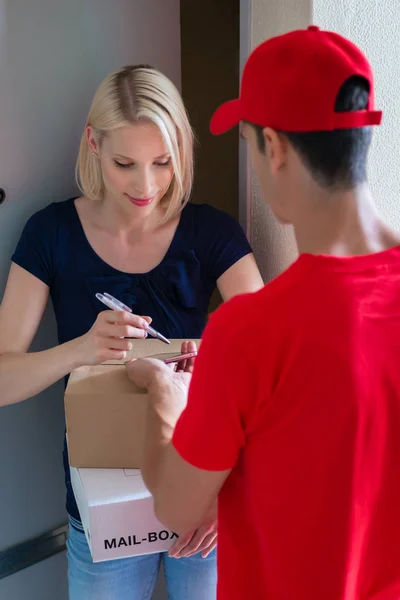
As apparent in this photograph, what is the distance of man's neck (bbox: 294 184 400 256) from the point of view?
613mm

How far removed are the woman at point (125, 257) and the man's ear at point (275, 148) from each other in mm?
577

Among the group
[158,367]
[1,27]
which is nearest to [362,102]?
[158,367]

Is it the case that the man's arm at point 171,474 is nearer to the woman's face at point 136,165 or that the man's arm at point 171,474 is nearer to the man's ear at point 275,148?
the man's ear at point 275,148

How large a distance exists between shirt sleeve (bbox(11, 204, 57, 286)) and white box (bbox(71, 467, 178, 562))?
441 millimetres

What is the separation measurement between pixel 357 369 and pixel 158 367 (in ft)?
1.27

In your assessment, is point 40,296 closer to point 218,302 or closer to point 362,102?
point 218,302

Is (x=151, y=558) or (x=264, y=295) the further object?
(x=151, y=558)

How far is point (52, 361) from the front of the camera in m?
1.14

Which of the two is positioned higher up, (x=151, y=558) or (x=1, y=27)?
(x=1, y=27)

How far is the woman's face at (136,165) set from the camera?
1.16 m

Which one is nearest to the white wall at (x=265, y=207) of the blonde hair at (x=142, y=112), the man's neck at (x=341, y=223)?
the blonde hair at (x=142, y=112)

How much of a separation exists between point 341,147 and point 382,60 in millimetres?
787

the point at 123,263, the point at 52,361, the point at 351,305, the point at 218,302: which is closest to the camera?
the point at 351,305

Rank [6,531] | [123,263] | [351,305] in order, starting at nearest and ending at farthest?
[351,305] < [123,263] < [6,531]
